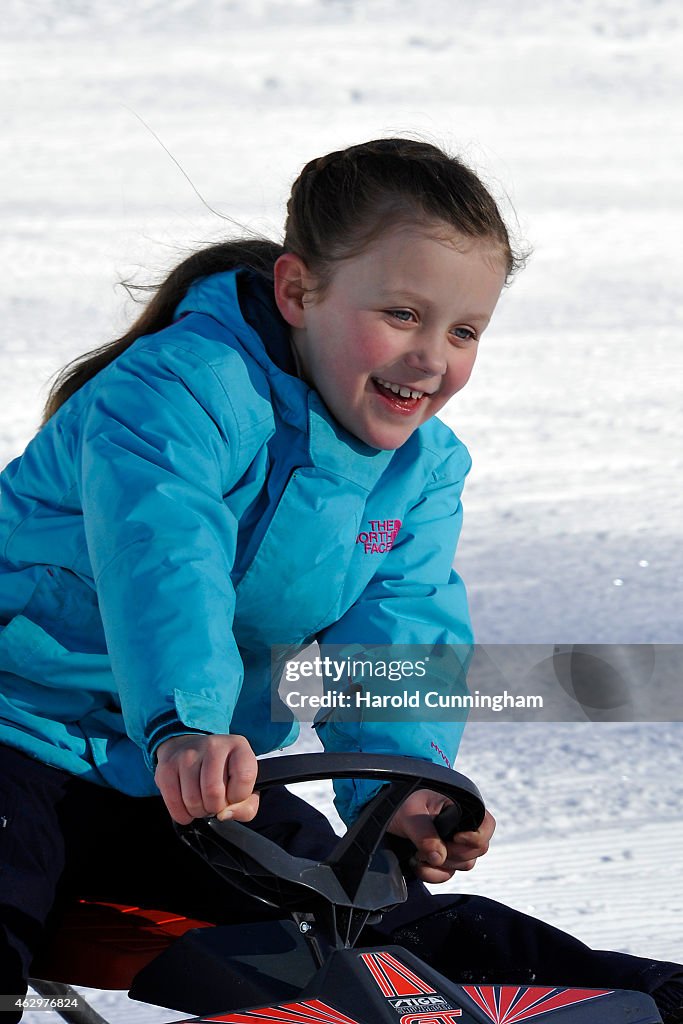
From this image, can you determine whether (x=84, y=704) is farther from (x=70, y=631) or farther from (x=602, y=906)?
(x=602, y=906)

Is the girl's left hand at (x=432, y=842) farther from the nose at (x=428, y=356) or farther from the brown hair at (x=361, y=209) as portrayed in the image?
the brown hair at (x=361, y=209)

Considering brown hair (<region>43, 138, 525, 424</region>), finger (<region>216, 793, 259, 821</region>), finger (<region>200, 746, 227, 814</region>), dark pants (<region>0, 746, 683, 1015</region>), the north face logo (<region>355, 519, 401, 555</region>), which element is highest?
brown hair (<region>43, 138, 525, 424</region>)

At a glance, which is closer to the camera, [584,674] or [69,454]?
[69,454]

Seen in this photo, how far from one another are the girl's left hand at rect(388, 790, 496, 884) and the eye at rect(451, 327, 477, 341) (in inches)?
22.2

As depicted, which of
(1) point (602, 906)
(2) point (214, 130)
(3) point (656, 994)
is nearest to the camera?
(3) point (656, 994)

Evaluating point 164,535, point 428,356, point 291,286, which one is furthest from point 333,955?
point 291,286

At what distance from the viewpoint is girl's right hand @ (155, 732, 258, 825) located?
1308mm

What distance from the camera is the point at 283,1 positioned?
988 cm

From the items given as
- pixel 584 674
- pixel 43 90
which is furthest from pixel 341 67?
pixel 584 674

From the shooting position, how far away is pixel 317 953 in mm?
1431

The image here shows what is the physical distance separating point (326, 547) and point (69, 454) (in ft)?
1.14

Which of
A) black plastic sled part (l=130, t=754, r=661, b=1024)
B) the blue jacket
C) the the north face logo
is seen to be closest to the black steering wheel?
black plastic sled part (l=130, t=754, r=661, b=1024)

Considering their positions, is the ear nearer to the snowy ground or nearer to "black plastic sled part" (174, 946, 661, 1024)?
the snowy ground

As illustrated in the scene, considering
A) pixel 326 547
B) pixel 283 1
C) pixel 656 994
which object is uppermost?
pixel 283 1
